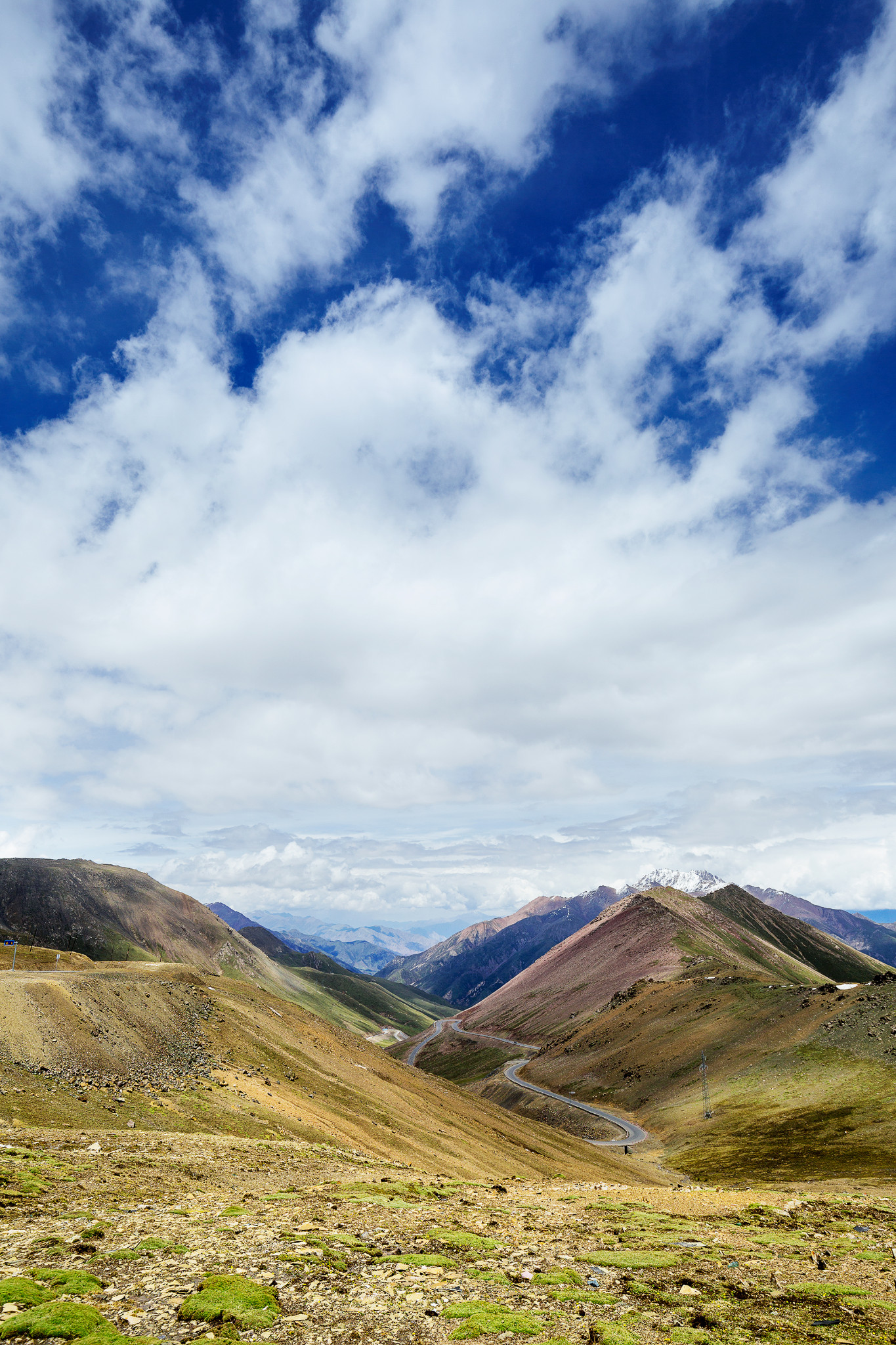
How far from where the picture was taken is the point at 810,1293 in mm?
20562

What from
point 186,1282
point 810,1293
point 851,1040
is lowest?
point 851,1040

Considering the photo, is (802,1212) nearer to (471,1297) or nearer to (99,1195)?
(471,1297)

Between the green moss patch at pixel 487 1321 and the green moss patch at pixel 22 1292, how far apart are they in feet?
33.8

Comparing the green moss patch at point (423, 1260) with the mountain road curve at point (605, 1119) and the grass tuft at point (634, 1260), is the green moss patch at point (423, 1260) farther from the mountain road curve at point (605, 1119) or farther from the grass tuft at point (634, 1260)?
the mountain road curve at point (605, 1119)

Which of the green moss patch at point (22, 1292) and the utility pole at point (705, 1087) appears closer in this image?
the green moss patch at point (22, 1292)

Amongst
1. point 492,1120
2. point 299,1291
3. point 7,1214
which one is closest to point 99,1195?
point 7,1214

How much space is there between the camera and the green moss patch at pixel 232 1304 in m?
16.5

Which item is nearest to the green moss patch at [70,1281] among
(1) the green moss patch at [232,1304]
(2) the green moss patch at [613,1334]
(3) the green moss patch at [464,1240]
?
(1) the green moss patch at [232,1304]

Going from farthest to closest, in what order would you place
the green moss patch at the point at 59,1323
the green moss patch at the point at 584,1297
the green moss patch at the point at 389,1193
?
the green moss patch at the point at 389,1193
the green moss patch at the point at 584,1297
the green moss patch at the point at 59,1323

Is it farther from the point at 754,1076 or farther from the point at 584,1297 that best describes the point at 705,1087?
the point at 584,1297

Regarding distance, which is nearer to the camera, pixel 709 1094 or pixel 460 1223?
pixel 460 1223

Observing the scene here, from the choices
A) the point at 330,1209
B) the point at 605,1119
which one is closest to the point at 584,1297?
the point at 330,1209

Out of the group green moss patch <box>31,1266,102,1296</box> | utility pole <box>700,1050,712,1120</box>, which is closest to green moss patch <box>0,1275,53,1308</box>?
green moss patch <box>31,1266,102,1296</box>

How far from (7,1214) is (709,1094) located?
14484 centimetres
